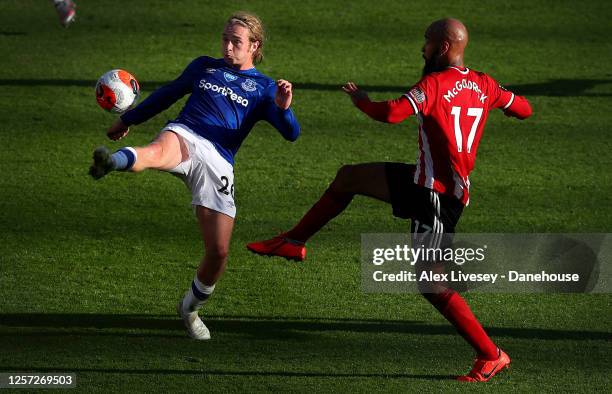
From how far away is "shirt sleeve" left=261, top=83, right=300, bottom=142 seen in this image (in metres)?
6.74

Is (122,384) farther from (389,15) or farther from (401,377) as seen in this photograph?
(389,15)

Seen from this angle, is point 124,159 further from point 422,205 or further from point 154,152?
point 422,205

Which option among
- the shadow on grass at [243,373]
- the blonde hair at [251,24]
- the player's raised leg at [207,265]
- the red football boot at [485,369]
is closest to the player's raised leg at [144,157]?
the player's raised leg at [207,265]

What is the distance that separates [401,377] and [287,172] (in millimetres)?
3582

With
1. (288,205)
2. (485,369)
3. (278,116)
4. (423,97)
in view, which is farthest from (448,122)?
(288,205)

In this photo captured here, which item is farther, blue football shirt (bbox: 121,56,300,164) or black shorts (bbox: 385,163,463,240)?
blue football shirt (bbox: 121,56,300,164)

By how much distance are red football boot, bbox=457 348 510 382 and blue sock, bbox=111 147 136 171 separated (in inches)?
80.3

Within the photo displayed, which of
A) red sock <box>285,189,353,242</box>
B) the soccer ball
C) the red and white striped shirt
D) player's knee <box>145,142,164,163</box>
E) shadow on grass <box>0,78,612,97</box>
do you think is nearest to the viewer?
the red and white striped shirt

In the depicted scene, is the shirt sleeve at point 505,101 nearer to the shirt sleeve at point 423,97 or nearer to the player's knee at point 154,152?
the shirt sleeve at point 423,97

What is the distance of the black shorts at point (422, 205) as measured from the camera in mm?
6410

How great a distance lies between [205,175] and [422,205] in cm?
120

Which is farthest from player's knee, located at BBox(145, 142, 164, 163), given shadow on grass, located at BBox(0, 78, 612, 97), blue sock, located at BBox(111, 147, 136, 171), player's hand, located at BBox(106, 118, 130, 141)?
shadow on grass, located at BBox(0, 78, 612, 97)

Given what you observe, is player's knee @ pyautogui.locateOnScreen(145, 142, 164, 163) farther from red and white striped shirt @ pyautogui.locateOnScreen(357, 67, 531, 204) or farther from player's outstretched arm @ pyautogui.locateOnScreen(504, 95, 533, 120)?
player's outstretched arm @ pyautogui.locateOnScreen(504, 95, 533, 120)

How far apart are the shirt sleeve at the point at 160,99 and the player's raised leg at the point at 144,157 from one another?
0.81ft
